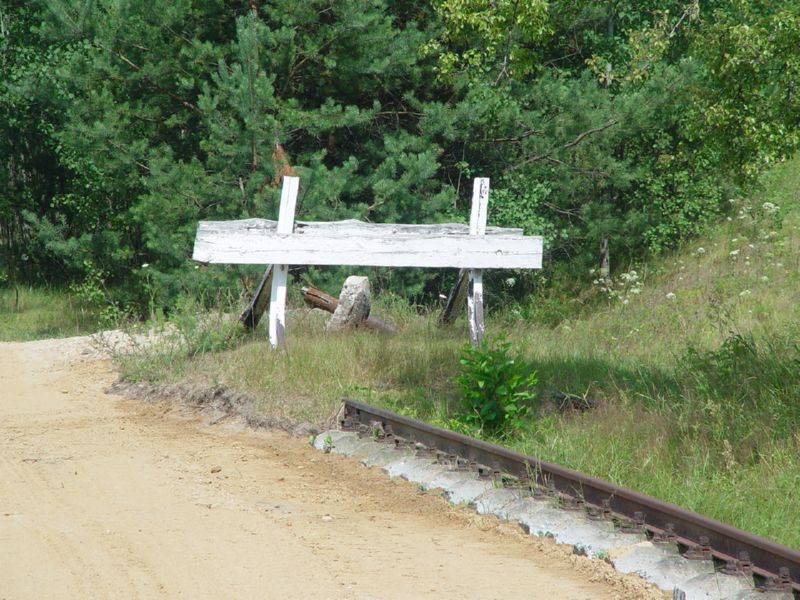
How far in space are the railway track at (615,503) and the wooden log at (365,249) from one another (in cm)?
244

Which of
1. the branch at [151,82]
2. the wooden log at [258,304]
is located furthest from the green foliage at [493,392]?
the branch at [151,82]

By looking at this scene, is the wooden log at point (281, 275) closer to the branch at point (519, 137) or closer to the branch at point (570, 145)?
the branch at point (570, 145)

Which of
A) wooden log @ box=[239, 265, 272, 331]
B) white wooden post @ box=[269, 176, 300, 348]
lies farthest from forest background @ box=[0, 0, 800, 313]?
white wooden post @ box=[269, 176, 300, 348]

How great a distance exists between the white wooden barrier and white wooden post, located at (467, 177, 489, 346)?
1cm

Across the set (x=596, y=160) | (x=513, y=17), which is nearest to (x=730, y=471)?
(x=513, y=17)

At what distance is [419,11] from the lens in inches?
720

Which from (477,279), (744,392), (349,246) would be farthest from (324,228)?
(744,392)

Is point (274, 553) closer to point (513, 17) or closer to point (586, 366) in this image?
point (586, 366)

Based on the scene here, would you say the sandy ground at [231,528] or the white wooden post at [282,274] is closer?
the sandy ground at [231,528]

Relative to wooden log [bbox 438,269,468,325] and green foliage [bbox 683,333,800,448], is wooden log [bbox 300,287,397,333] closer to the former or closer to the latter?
wooden log [bbox 438,269,468,325]

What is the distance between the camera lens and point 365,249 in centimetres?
1066

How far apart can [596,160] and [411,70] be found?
11.0ft

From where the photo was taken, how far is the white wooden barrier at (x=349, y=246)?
10.4 meters

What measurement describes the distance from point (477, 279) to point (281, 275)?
85.4 inches
